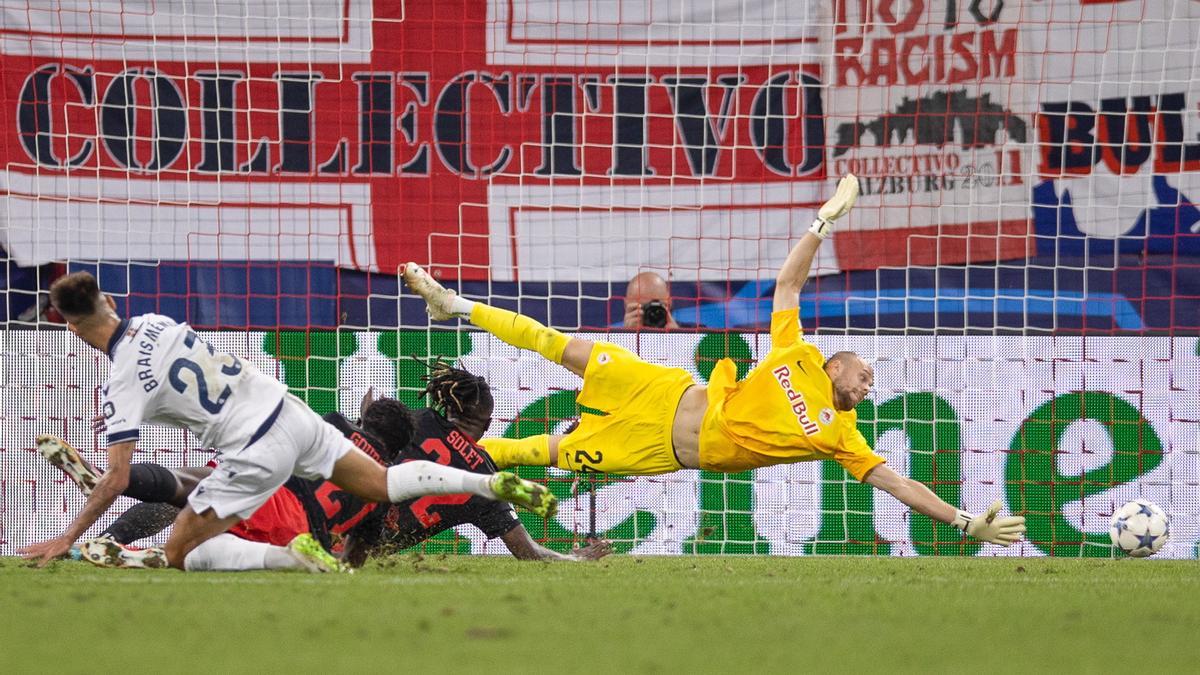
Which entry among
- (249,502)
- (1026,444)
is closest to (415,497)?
(249,502)

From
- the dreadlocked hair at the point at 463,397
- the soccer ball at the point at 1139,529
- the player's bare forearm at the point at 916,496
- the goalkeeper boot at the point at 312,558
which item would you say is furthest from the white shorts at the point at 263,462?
the soccer ball at the point at 1139,529

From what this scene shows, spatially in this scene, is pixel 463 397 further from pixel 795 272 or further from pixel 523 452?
pixel 795 272

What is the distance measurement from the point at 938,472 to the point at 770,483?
118cm

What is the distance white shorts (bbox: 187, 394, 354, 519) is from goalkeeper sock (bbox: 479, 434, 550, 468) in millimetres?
2624

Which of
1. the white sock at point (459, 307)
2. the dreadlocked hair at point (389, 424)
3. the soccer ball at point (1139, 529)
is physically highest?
the white sock at point (459, 307)

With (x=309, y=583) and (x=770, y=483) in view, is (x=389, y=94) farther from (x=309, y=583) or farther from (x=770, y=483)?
(x=309, y=583)

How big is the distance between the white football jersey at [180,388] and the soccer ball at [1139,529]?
5462 mm

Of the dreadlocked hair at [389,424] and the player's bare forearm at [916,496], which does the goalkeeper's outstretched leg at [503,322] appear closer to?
the dreadlocked hair at [389,424]

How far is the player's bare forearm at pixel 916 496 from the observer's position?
8578 millimetres

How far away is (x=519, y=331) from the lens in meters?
9.02

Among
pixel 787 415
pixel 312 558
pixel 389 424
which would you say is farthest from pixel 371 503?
pixel 787 415

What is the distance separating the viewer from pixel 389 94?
42.3 ft

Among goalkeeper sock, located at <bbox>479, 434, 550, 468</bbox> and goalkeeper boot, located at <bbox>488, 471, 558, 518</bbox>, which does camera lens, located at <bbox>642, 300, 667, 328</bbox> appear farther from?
goalkeeper boot, located at <bbox>488, 471, 558, 518</bbox>

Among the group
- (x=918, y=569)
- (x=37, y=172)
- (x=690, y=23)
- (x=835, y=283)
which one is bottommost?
(x=918, y=569)
